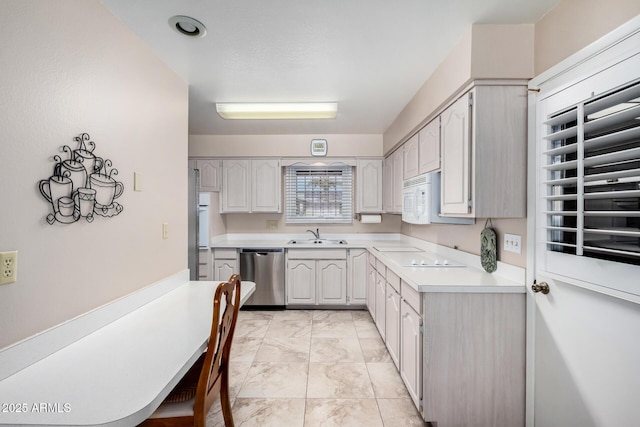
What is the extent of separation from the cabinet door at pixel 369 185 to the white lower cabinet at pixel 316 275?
0.74 m

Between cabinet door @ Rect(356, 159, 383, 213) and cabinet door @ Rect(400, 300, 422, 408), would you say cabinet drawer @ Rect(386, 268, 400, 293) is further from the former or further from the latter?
cabinet door @ Rect(356, 159, 383, 213)

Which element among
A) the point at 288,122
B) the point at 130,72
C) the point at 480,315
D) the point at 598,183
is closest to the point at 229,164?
the point at 288,122

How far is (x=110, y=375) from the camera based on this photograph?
96 centimetres

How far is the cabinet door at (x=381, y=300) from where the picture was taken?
8.91 ft

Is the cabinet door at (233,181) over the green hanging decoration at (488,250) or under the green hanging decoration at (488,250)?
over

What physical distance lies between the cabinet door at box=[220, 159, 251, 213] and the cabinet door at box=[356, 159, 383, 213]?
5.11ft

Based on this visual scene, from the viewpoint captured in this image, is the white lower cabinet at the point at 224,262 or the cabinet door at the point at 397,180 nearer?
Result: the cabinet door at the point at 397,180

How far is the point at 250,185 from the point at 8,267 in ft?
9.87

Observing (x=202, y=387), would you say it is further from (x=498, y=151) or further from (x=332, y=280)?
(x=332, y=280)

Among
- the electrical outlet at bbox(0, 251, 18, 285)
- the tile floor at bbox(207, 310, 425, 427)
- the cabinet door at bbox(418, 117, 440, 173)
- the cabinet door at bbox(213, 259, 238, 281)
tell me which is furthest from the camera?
the cabinet door at bbox(213, 259, 238, 281)

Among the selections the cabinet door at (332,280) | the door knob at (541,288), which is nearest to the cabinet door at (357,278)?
the cabinet door at (332,280)

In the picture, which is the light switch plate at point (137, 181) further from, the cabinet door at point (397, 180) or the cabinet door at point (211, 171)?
the cabinet door at point (397, 180)

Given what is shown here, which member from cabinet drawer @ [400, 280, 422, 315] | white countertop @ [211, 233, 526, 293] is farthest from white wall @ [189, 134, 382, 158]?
cabinet drawer @ [400, 280, 422, 315]

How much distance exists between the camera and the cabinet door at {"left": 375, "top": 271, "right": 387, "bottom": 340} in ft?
8.91
